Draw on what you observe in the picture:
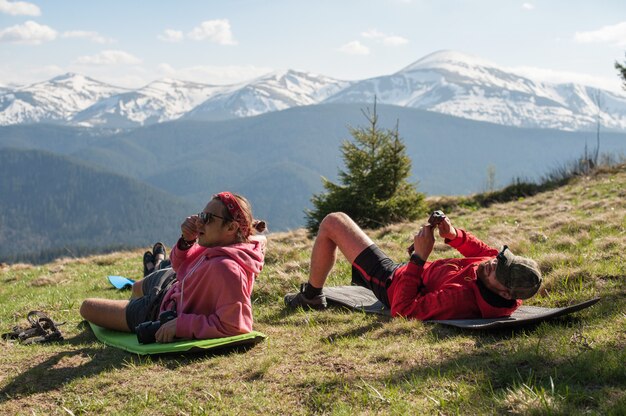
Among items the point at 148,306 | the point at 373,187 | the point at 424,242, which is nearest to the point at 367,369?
the point at 424,242

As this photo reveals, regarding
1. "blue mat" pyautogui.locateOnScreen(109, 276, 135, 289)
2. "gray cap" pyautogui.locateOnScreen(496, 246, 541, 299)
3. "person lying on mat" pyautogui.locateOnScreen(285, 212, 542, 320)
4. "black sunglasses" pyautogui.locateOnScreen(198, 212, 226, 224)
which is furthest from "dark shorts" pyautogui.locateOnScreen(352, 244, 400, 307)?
"blue mat" pyautogui.locateOnScreen(109, 276, 135, 289)

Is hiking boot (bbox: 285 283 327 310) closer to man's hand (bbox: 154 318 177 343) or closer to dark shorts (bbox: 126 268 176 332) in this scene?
dark shorts (bbox: 126 268 176 332)

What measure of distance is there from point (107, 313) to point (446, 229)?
368 cm

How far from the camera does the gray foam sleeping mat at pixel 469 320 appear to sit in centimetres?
499

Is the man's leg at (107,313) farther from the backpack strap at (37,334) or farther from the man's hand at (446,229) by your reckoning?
the man's hand at (446,229)

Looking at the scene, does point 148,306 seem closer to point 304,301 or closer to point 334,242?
point 304,301

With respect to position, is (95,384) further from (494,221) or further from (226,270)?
(494,221)

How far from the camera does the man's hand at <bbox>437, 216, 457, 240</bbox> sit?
5445 mm

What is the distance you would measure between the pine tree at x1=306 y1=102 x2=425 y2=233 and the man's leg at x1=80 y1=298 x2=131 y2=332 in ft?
42.0

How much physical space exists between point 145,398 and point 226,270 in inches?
56.6

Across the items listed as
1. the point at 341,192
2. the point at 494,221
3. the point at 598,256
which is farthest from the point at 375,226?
the point at 598,256

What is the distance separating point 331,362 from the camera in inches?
183

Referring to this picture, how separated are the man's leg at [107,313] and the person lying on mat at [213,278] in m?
0.11

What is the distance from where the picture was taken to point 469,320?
5.40 meters
